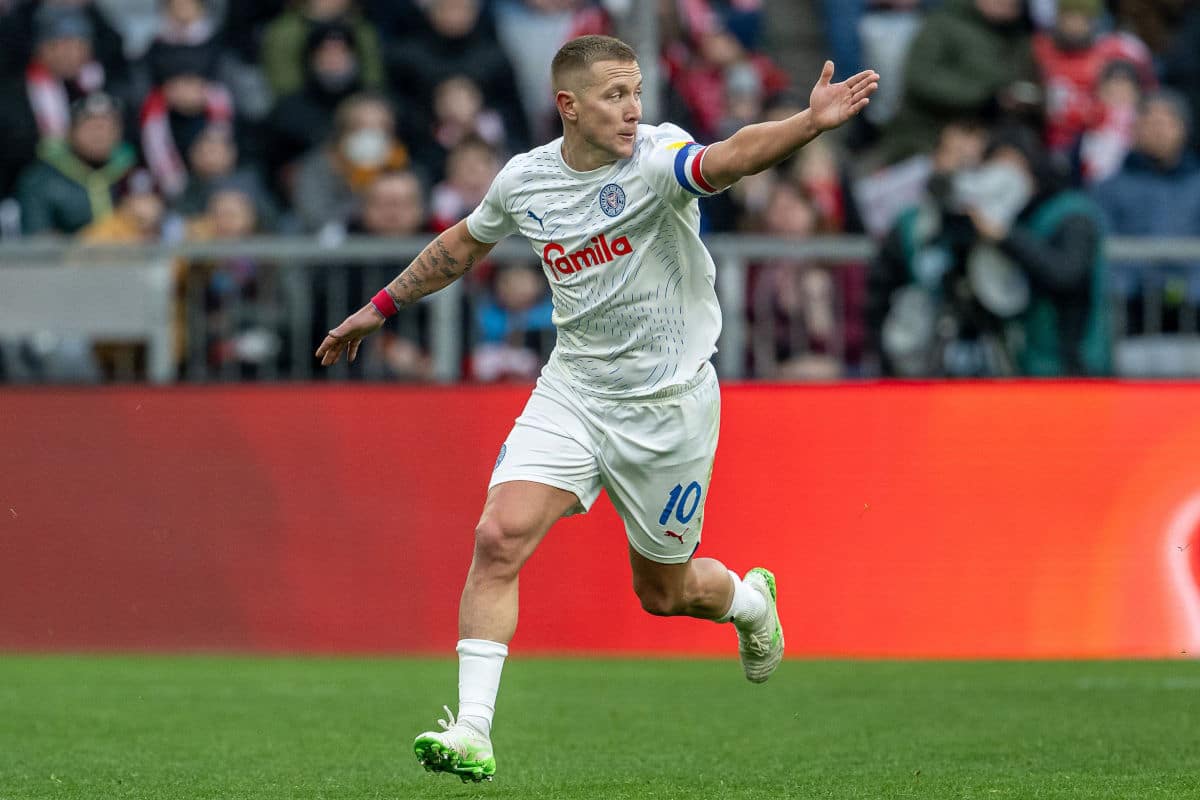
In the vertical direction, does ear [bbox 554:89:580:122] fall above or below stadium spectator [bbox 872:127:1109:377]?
above

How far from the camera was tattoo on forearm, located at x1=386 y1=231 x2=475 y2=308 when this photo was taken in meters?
7.20

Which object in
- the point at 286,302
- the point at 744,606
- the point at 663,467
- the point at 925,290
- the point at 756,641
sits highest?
the point at 925,290

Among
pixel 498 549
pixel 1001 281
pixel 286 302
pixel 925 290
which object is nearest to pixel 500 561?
pixel 498 549

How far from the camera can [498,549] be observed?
21.2 feet

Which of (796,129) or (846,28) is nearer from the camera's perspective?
(796,129)

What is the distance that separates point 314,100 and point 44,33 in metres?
Answer: 2.03

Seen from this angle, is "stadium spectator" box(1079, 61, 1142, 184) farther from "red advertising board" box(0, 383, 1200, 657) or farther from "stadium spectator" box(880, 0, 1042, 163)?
"red advertising board" box(0, 383, 1200, 657)

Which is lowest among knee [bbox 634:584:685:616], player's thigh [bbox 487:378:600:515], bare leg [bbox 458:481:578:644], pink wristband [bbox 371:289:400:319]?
knee [bbox 634:584:685:616]

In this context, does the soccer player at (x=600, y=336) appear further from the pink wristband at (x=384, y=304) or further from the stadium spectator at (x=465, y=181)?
the stadium spectator at (x=465, y=181)

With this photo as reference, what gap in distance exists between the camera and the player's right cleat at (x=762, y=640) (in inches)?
307

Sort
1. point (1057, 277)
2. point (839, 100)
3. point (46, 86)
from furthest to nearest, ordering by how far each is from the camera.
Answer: point (46, 86)
point (1057, 277)
point (839, 100)

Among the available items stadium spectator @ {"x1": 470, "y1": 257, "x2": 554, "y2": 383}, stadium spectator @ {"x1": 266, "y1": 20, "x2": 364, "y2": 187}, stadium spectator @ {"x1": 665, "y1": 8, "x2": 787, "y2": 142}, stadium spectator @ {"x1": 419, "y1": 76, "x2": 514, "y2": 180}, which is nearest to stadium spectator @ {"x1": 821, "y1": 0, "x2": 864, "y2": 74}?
stadium spectator @ {"x1": 665, "y1": 8, "x2": 787, "y2": 142}

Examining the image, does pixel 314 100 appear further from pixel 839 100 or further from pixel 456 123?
pixel 839 100

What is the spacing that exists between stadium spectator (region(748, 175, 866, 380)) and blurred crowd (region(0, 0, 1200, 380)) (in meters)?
0.01
